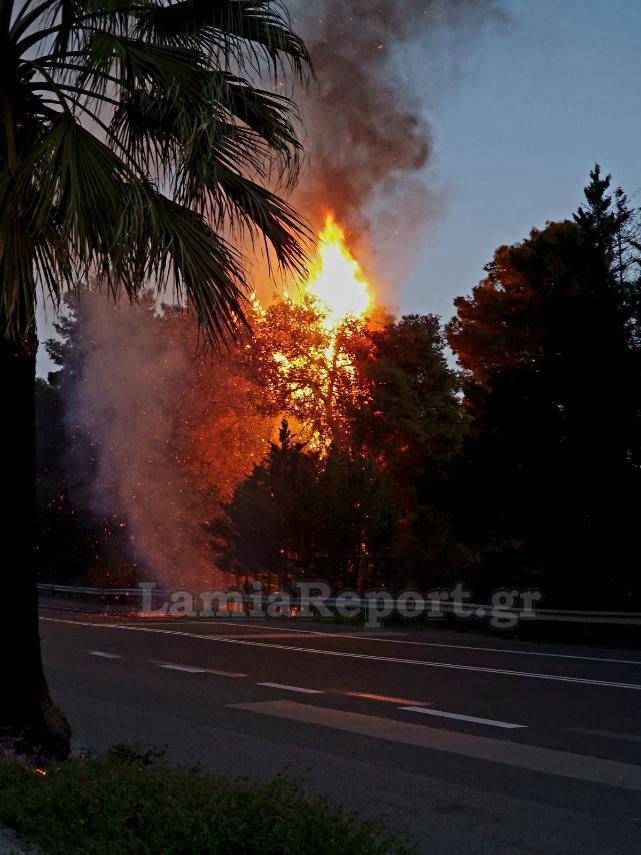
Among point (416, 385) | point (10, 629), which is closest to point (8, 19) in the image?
point (10, 629)

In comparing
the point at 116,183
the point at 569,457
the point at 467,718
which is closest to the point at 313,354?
the point at 569,457

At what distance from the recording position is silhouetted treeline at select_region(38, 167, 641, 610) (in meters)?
23.0

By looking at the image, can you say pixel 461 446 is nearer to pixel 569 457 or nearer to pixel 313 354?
pixel 569 457

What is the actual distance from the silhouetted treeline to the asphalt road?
4.13m

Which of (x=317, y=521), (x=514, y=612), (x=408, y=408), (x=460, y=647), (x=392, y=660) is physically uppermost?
(x=408, y=408)

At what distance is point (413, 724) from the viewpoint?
35.2 feet

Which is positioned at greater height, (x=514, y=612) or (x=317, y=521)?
(x=317, y=521)

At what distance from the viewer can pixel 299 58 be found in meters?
8.09

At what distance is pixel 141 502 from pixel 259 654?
32.2 m

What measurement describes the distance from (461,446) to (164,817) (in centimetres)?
2461

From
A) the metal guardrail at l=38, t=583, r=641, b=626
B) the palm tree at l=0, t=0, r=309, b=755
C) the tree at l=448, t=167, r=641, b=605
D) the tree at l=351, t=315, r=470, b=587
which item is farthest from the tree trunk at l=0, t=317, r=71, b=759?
the tree at l=351, t=315, r=470, b=587

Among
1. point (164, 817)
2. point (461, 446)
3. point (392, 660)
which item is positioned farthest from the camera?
point (461, 446)

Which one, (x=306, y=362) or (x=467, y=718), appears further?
(x=306, y=362)

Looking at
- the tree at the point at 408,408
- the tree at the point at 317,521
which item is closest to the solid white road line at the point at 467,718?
the tree at the point at 317,521
